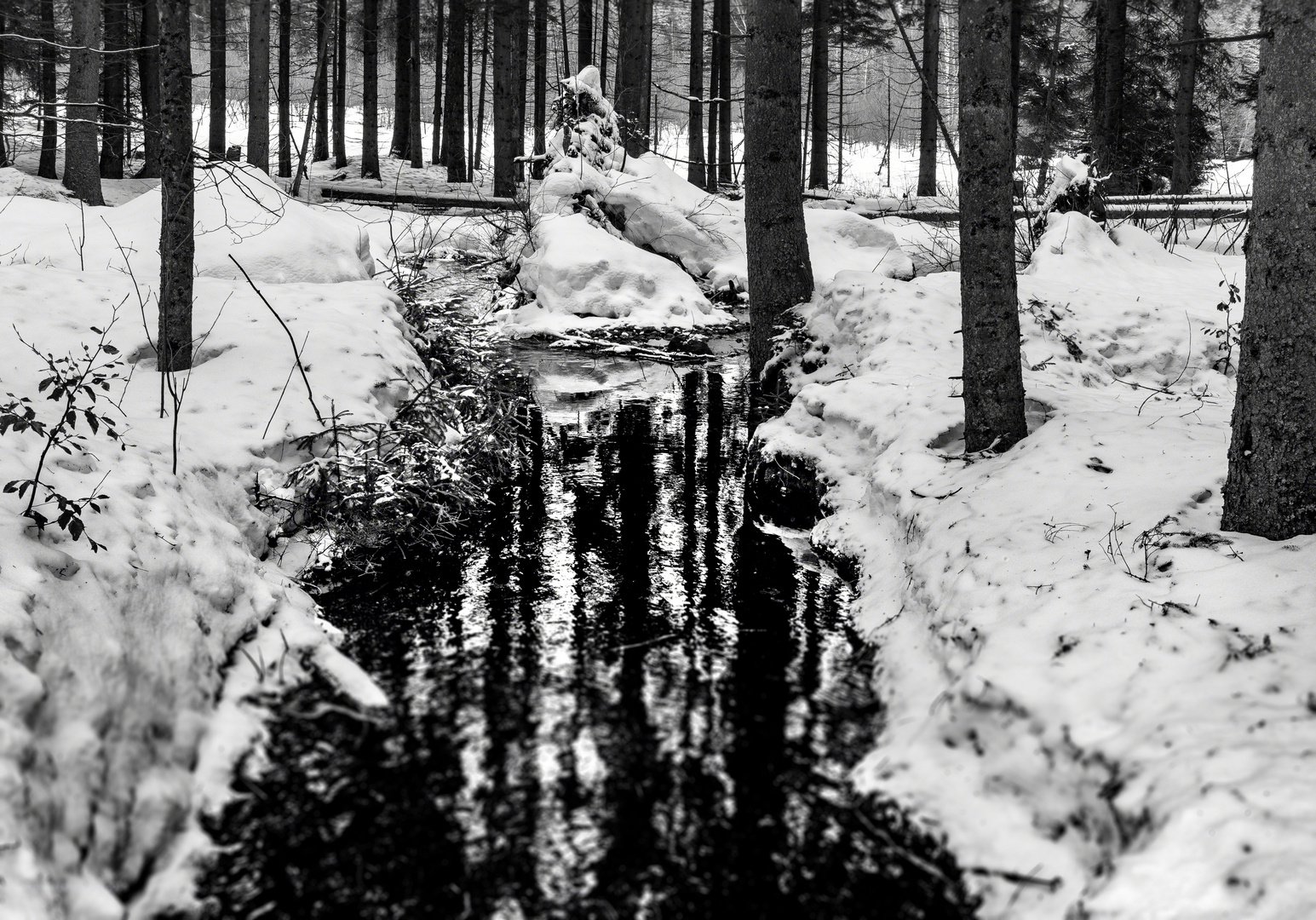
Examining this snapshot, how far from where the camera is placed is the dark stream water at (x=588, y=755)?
3014 mm

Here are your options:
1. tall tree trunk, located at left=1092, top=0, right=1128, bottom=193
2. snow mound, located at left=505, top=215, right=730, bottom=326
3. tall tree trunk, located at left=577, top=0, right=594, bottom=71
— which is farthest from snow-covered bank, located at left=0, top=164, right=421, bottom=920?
tall tree trunk, located at left=577, top=0, right=594, bottom=71

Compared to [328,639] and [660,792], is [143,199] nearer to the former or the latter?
[328,639]

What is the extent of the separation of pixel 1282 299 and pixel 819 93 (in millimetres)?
19689

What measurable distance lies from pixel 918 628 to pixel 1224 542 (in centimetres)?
138

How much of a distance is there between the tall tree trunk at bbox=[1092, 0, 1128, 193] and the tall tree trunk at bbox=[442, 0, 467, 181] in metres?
14.2

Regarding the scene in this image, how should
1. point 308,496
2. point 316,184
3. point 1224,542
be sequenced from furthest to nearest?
point 316,184 < point 308,496 < point 1224,542

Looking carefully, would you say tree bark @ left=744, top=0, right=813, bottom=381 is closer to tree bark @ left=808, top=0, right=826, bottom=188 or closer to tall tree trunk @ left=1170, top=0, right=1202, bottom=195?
tall tree trunk @ left=1170, top=0, right=1202, bottom=195

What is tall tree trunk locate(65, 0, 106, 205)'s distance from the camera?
1367 centimetres

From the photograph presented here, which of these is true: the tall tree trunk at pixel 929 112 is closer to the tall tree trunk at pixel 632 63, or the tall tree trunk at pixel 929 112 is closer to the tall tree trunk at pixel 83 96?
the tall tree trunk at pixel 632 63

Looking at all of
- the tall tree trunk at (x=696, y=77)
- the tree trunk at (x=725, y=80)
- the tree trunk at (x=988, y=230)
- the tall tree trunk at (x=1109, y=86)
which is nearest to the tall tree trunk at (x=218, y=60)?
the tall tree trunk at (x=696, y=77)

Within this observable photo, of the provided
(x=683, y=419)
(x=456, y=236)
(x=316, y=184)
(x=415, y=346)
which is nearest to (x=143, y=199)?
(x=415, y=346)

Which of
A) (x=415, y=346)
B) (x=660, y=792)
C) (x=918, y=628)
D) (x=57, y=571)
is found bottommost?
(x=660, y=792)

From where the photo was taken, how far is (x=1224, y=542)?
13.4 feet

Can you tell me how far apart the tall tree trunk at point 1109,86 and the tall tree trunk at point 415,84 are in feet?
52.6
